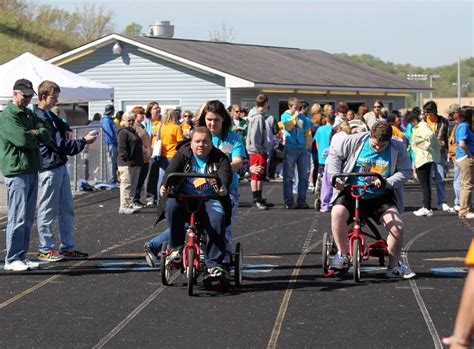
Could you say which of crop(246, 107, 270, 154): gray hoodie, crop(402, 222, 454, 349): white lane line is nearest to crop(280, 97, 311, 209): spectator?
crop(246, 107, 270, 154): gray hoodie

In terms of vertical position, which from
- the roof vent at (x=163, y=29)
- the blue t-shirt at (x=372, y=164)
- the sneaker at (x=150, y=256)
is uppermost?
the roof vent at (x=163, y=29)

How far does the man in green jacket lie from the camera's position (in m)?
11.5

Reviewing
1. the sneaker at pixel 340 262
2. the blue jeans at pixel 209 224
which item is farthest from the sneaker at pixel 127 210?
the blue jeans at pixel 209 224

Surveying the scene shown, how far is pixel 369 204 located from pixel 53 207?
12.1ft

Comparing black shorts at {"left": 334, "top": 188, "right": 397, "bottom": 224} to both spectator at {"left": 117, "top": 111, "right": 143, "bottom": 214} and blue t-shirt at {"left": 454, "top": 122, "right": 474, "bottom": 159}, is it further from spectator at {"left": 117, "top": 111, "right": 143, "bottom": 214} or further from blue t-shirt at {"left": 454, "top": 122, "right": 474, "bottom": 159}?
spectator at {"left": 117, "top": 111, "right": 143, "bottom": 214}

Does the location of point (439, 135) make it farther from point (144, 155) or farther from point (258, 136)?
point (144, 155)

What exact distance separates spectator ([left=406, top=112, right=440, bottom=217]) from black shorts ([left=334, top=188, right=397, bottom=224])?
7160 millimetres

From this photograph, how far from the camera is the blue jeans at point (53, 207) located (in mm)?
12453

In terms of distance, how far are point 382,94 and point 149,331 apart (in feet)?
116

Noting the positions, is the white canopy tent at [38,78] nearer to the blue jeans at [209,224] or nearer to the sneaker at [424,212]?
the sneaker at [424,212]

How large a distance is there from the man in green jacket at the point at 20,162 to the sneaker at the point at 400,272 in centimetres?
377

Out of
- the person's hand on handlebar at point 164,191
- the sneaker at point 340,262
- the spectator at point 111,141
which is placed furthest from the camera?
the spectator at point 111,141

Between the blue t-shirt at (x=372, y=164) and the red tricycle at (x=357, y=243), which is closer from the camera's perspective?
the red tricycle at (x=357, y=243)

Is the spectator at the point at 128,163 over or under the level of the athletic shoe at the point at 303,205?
over
